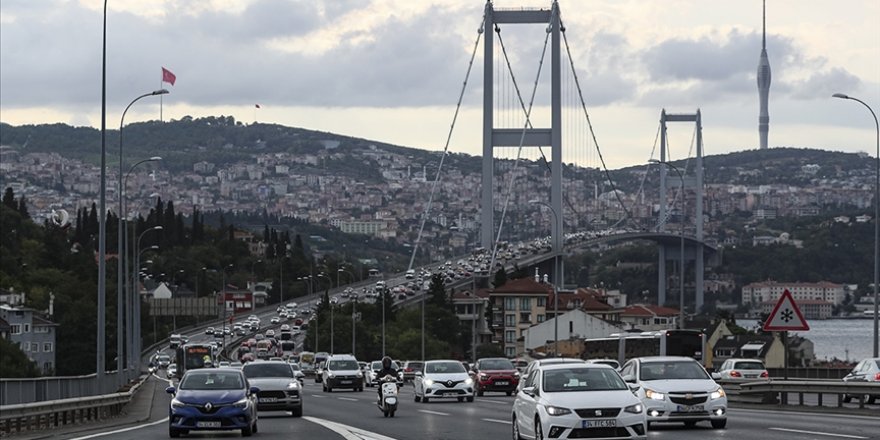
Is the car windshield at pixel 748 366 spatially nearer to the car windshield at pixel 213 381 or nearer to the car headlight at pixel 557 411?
the car windshield at pixel 213 381

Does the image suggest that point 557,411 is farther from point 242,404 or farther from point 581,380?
point 242,404

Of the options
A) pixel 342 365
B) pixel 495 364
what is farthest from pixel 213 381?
pixel 342 365

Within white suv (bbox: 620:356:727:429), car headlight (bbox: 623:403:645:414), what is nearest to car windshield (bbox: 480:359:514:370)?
white suv (bbox: 620:356:727:429)

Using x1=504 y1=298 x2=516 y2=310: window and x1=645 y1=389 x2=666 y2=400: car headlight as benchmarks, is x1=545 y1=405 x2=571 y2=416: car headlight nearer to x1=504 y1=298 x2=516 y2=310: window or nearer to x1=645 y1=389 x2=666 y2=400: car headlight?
x1=645 y1=389 x2=666 y2=400: car headlight

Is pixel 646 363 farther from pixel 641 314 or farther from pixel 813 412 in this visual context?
pixel 641 314

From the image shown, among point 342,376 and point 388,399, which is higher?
point 388,399

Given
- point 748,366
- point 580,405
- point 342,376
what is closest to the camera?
point 580,405

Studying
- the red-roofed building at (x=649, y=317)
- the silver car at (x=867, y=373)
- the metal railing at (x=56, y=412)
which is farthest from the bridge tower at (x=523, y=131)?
the metal railing at (x=56, y=412)
